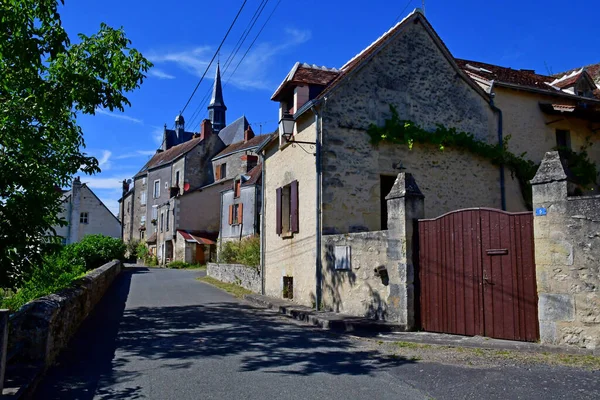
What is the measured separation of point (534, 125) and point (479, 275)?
1005cm

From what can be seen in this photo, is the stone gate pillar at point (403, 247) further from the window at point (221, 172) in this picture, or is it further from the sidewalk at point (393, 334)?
the window at point (221, 172)

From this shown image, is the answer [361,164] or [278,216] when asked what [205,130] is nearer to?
[278,216]

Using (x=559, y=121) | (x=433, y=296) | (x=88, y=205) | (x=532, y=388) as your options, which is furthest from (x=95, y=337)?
(x=88, y=205)

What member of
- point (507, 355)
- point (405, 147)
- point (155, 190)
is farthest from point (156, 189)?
point (507, 355)

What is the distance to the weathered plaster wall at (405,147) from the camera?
39.0 feet

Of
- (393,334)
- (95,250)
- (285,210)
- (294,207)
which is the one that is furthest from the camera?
(95,250)

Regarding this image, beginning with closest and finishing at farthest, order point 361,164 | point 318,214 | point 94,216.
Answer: point 318,214
point 361,164
point 94,216

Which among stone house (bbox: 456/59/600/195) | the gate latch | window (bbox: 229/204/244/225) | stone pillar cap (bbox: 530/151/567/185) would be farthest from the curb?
window (bbox: 229/204/244/225)

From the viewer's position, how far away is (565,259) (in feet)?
22.2

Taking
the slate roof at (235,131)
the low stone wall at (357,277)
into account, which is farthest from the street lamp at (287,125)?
the slate roof at (235,131)

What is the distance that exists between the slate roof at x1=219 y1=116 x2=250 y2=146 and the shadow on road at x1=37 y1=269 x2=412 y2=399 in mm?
40529

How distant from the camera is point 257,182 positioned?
98.7 ft

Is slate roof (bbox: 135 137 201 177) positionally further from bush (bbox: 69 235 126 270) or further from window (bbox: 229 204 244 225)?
bush (bbox: 69 235 126 270)

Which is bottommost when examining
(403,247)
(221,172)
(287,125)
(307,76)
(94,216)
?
(403,247)
